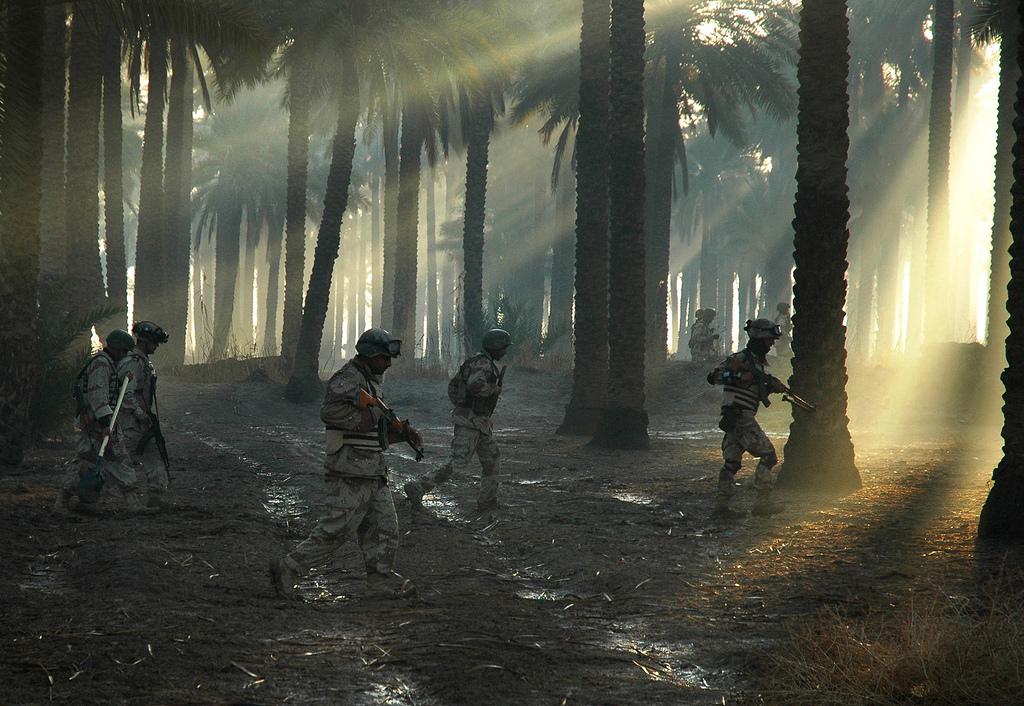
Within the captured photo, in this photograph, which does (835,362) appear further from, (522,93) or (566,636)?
(522,93)

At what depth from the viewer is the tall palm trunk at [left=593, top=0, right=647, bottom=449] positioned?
17.5 m

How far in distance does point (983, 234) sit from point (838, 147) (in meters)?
70.0

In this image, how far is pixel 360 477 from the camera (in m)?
7.47

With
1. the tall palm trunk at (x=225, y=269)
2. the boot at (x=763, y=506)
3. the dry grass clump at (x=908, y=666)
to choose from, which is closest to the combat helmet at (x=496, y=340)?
the boot at (x=763, y=506)

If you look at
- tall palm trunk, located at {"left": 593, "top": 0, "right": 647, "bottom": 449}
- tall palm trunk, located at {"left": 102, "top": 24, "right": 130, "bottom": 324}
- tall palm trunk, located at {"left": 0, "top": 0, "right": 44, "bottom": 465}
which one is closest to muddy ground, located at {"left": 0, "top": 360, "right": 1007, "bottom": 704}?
tall palm trunk, located at {"left": 0, "top": 0, "right": 44, "bottom": 465}

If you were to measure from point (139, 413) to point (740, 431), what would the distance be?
17.6 ft

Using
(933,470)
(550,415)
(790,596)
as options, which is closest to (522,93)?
(550,415)

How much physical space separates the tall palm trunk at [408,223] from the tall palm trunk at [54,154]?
11625 millimetres

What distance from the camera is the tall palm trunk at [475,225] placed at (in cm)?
2944

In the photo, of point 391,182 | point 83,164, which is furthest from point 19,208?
point 391,182

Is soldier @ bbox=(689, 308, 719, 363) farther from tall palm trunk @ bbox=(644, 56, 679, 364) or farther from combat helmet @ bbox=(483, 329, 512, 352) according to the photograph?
combat helmet @ bbox=(483, 329, 512, 352)

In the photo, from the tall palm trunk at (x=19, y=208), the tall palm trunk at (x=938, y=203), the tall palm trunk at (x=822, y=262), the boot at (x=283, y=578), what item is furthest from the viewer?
the tall palm trunk at (x=938, y=203)

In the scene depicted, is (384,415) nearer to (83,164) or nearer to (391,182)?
(83,164)

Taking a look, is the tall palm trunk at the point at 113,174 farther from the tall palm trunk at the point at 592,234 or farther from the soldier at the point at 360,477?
the soldier at the point at 360,477
